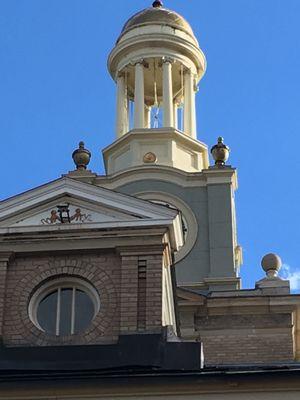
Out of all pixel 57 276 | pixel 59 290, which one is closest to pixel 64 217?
pixel 57 276

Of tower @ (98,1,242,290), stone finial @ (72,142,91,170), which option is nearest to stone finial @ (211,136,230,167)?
tower @ (98,1,242,290)

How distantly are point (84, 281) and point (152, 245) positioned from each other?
1183 millimetres

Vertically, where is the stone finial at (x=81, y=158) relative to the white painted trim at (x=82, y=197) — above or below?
above

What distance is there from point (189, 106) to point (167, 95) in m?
1.14

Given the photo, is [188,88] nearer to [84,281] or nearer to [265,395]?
[84,281]

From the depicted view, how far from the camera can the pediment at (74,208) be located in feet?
60.2

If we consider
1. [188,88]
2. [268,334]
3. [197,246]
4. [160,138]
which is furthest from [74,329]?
[188,88]

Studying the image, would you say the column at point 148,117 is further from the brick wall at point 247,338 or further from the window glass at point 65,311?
the window glass at point 65,311

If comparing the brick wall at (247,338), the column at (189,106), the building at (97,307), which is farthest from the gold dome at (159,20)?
the building at (97,307)

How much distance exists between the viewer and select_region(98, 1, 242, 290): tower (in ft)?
102

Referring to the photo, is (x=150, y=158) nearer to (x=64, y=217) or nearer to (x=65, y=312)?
(x=64, y=217)

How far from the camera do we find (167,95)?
34.8 m

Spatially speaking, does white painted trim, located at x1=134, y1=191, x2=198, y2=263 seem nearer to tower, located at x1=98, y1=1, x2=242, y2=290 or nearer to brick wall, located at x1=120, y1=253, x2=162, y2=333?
tower, located at x1=98, y1=1, x2=242, y2=290

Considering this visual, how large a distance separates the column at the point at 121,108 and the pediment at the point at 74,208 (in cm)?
1678
